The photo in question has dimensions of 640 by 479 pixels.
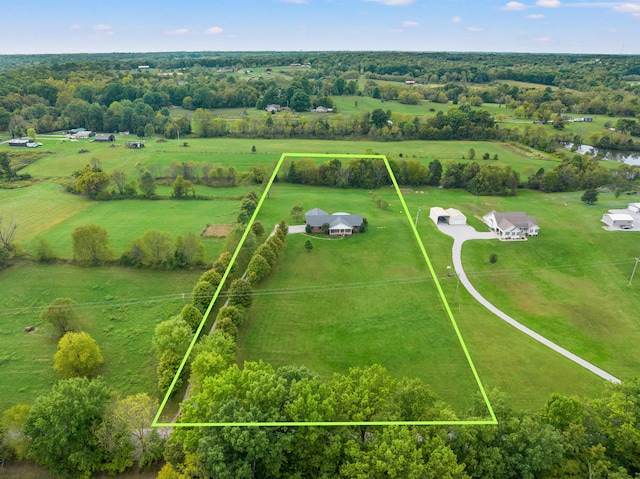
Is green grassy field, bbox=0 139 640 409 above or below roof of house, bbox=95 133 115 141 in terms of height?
below

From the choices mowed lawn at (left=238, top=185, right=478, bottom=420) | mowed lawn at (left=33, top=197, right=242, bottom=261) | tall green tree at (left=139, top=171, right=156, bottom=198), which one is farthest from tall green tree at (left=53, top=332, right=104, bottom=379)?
tall green tree at (left=139, top=171, right=156, bottom=198)

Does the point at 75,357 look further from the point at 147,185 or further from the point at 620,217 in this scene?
the point at 620,217

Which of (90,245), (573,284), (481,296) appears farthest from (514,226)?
(90,245)

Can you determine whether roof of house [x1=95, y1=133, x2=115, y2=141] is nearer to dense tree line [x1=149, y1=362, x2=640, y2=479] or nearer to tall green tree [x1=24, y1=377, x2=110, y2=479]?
tall green tree [x1=24, y1=377, x2=110, y2=479]

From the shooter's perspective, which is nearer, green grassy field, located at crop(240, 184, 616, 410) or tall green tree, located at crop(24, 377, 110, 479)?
tall green tree, located at crop(24, 377, 110, 479)

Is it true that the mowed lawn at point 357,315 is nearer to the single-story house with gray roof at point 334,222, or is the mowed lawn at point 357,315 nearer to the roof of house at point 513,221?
the single-story house with gray roof at point 334,222

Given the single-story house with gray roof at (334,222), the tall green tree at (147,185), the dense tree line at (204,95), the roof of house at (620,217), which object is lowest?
the roof of house at (620,217)

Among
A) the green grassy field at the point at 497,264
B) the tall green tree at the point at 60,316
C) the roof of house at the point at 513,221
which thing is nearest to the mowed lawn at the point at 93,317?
the green grassy field at the point at 497,264
